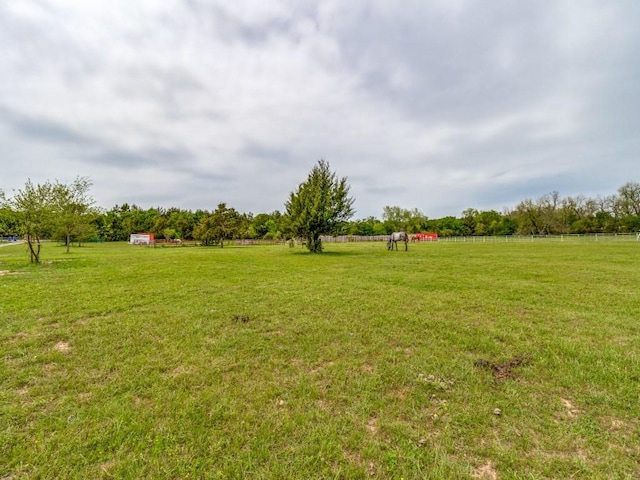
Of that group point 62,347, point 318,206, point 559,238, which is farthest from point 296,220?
point 559,238

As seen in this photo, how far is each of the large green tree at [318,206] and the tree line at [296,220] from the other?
80 millimetres

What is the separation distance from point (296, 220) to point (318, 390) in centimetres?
2125

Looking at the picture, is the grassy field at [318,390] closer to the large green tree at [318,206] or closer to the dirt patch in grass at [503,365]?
the dirt patch in grass at [503,365]

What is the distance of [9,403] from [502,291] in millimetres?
10278

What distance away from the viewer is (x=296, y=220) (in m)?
24.4

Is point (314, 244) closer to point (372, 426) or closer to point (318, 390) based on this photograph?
point (318, 390)

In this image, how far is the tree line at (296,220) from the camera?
655 inches

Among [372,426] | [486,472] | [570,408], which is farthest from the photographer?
[570,408]

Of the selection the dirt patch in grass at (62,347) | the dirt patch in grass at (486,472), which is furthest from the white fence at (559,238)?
the dirt patch in grass at (486,472)

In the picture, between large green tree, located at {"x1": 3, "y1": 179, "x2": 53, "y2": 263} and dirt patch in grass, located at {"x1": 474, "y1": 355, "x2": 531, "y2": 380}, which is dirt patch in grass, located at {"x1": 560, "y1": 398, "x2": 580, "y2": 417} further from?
large green tree, located at {"x1": 3, "y1": 179, "x2": 53, "y2": 263}

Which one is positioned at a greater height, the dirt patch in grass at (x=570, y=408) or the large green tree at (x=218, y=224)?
the large green tree at (x=218, y=224)

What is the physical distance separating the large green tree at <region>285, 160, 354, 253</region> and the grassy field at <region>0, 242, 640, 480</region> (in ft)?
56.1

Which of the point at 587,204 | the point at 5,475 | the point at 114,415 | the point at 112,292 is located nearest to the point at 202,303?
the point at 112,292

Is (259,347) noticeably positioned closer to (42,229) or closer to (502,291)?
(502,291)
